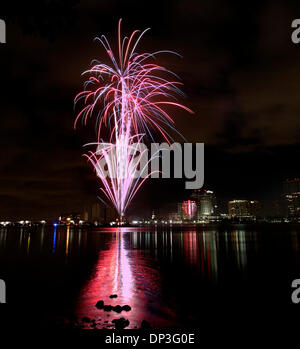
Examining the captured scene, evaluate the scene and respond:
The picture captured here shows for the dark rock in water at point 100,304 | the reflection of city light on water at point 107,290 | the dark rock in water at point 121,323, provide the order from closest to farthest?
the dark rock in water at point 121,323 < the reflection of city light on water at point 107,290 < the dark rock in water at point 100,304

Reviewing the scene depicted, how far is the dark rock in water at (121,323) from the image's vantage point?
8.10 meters

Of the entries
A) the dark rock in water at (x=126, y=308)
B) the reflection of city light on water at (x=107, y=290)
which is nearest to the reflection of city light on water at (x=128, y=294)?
the reflection of city light on water at (x=107, y=290)

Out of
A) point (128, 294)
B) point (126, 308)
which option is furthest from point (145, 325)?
point (128, 294)

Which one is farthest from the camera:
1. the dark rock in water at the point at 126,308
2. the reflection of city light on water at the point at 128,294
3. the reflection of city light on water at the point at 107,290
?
the dark rock in water at the point at 126,308

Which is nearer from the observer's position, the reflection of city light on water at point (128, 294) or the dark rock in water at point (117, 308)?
the reflection of city light on water at point (128, 294)

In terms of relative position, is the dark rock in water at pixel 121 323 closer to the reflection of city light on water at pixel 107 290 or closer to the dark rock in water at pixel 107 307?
the reflection of city light on water at pixel 107 290

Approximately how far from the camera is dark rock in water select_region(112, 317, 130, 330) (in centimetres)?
810

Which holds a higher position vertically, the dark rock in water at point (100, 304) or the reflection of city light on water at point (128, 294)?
the dark rock in water at point (100, 304)

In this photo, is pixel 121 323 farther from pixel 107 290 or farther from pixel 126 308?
pixel 107 290
